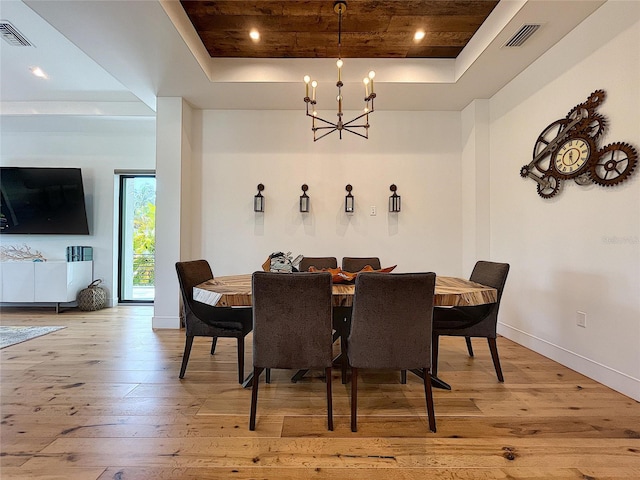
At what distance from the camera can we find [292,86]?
348 cm

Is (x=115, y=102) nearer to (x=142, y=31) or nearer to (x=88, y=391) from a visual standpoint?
(x=142, y=31)

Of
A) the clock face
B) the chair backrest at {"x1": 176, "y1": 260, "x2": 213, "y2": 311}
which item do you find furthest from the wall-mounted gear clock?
the chair backrest at {"x1": 176, "y1": 260, "x2": 213, "y2": 311}

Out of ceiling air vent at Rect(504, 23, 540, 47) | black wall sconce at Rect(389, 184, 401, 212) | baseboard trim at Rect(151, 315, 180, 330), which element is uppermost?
ceiling air vent at Rect(504, 23, 540, 47)

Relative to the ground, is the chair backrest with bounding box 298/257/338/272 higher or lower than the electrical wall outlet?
higher

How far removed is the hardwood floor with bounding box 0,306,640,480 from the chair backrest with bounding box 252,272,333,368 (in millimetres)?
406

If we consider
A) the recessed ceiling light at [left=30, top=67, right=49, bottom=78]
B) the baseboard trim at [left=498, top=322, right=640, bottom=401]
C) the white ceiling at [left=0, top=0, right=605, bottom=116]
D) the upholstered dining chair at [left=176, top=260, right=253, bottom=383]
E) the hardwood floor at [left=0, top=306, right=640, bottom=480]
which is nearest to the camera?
the hardwood floor at [left=0, top=306, right=640, bottom=480]

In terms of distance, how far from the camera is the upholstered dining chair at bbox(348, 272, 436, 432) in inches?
64.7

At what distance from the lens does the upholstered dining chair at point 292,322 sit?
5.41 ft

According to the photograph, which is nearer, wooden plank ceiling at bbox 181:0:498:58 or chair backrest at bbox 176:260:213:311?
chair backrest at bbox 176:260:213:311

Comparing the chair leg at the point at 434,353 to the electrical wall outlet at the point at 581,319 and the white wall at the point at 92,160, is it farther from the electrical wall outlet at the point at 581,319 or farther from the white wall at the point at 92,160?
the white wall at the point at 92,160

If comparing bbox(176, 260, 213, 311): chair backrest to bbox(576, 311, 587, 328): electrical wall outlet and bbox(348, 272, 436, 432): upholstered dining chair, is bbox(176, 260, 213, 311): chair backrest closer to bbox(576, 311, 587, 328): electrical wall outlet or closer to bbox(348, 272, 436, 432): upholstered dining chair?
bbox(348, 272, 436, 432): upholstered dining chair

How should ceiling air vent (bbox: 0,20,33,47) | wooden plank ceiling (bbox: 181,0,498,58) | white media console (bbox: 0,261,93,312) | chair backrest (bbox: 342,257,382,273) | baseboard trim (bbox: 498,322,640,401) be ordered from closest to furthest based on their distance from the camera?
baseboard trim (bbox: 498,322,640,401)
wooden plank ceiling (bbox: 181,0,498,58)
ceiling air vent (bbox: 0,20,33,47)
chair backrest (bbox: 342,257,382,273)
white media console (bbox: 0,261,93,312)

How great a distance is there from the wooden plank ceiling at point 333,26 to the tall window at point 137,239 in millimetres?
2852

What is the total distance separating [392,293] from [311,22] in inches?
100
